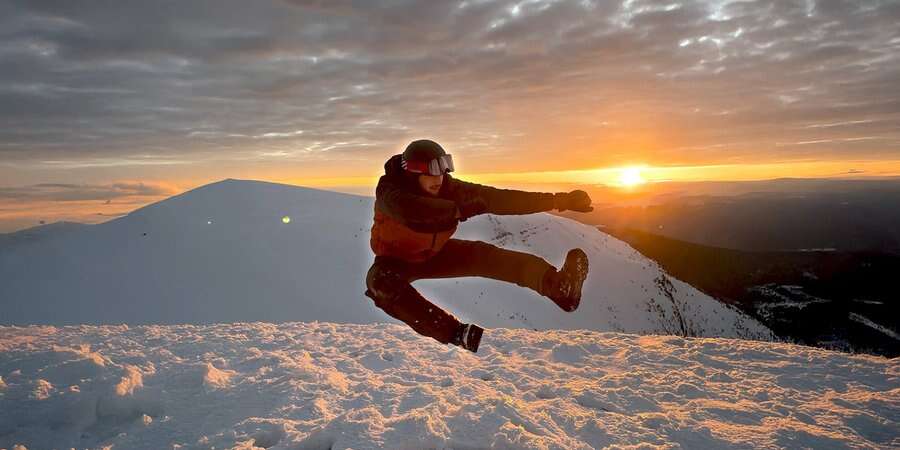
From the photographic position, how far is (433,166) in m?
3.47

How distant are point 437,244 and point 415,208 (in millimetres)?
608

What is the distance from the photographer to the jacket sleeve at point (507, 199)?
13.3 ft

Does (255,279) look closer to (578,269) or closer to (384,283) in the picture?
(384,283)

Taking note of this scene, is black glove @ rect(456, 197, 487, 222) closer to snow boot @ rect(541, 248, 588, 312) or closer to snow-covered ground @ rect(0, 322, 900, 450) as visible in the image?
snow boot @ rect(541, 248, 588, 312)

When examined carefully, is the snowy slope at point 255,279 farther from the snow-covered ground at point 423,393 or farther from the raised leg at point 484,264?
the raised leg at point 484,264

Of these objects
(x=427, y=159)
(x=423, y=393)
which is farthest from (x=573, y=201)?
(x=423, y=393)

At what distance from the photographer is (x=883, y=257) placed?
73.4m

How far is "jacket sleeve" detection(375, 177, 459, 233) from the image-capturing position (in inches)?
133

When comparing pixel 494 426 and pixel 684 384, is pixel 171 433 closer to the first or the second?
pixel 494 426

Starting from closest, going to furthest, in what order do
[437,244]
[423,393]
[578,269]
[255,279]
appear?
[437,244] → [578,269] → [423,393] → [255,279]

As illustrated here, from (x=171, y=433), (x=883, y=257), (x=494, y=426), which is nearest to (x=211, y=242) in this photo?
(x=171, y=433)

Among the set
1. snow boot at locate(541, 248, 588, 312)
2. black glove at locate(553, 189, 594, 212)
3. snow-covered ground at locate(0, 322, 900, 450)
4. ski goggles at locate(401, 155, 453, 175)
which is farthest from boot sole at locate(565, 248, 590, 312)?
ski goggles at locate(401, 155, 453, 175)

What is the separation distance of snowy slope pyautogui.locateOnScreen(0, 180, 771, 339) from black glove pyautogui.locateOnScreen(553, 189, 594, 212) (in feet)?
33.7

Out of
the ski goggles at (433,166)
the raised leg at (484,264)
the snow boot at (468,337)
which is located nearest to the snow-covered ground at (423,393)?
the snow boot at (468,337)
